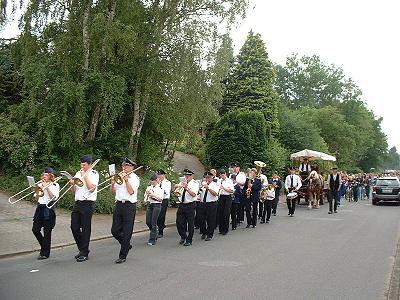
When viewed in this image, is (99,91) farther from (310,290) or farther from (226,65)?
(310,290)

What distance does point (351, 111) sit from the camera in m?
68.3

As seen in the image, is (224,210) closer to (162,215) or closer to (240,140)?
(162,215)

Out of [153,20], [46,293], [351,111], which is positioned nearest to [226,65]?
Answer: [153,20]

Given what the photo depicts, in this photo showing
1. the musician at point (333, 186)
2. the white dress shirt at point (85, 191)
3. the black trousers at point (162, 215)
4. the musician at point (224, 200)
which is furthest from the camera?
the musician at point (333, 186)

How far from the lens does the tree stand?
75062mm

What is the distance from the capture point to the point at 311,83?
77188 mm

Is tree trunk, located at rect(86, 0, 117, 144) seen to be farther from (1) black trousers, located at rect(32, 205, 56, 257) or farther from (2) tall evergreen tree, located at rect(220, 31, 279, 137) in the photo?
(2) tall evergreen tree, located at rect(220, 31, 279, 137)

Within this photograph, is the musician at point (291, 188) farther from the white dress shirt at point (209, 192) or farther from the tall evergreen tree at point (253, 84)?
the tall evergreen tree at point (253, 84)

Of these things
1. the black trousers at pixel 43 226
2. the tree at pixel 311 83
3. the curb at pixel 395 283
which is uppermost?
the tree at pixel 311 83

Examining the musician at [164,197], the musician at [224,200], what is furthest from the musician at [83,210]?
the musician at [224,200]

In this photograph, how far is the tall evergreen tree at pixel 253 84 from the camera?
39812 mm

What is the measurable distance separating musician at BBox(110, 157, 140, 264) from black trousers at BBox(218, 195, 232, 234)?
4.41m

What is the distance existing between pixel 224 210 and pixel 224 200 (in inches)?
10.9

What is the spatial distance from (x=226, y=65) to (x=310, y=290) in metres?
15.6
